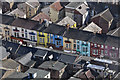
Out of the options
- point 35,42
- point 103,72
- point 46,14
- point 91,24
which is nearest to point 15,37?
point 35,42

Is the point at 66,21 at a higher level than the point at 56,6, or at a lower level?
lower

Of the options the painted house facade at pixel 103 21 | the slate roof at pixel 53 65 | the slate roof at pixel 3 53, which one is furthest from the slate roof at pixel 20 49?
the painted house facade at pixel 103 21

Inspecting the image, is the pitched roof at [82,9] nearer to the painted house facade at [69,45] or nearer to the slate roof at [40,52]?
the painted house facade at [69,45]

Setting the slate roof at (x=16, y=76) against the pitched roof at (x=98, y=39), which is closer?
the slate roof at (x=16, y=76)

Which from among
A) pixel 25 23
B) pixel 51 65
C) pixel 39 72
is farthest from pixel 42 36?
pixel 39 72

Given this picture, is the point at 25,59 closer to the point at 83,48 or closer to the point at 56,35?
the point at 56,35

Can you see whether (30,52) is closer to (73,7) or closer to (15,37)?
(15,37)

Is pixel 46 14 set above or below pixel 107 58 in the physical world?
above
